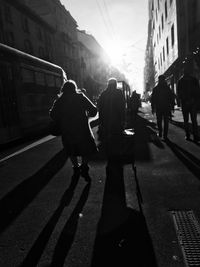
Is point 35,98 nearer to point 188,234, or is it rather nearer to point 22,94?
point 22,94

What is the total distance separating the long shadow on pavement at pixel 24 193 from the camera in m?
4.13

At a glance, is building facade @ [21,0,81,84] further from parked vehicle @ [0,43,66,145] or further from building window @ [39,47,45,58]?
parked vehicle @ [0,43,66,145]

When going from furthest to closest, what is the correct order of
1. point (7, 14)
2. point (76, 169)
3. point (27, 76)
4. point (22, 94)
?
1. point (7, 14)
2. point (27, 76)
3. point (22, 94)
4. point (76, 169)

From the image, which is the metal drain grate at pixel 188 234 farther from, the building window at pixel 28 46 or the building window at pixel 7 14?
the building window at pixel 28 46

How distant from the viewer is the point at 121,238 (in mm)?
3199

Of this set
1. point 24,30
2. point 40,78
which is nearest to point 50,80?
point 40,78

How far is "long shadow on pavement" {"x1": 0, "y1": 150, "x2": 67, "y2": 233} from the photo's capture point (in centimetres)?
413

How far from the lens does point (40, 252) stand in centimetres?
303

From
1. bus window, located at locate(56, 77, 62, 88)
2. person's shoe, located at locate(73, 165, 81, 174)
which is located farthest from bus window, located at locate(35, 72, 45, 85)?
person's shoe, located at locate(73, 165, 81, 174)

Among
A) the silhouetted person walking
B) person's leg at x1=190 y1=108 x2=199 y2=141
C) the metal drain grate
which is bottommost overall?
the metal drain grate

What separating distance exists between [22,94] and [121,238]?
938cm

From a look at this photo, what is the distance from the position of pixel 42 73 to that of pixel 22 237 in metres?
11.1

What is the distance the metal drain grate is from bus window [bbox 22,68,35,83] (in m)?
9.40

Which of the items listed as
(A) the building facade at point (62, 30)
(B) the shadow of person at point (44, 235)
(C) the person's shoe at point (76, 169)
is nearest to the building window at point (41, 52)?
(A) the building facade at point (62, 30)
